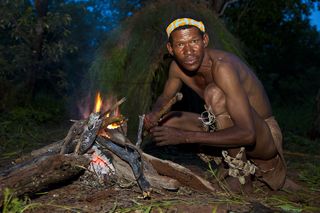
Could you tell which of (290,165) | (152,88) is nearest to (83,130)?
(152,88)

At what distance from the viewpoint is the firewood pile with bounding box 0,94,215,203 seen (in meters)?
2.60

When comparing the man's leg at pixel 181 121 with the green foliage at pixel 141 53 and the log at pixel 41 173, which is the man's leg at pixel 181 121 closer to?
the log at pixel 41 173

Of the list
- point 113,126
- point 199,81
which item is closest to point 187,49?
point 199,81

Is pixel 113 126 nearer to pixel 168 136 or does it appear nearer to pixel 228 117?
pixel 168 136

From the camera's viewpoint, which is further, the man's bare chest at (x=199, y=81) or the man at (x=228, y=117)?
the man's bare chest at (x=199, y=81)

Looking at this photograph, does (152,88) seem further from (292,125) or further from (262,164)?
(292,125)

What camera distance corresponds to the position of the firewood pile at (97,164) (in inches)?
102

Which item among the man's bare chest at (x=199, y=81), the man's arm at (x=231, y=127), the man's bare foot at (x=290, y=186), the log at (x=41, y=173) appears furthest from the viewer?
the man's bare foot at (x=290, y=186)

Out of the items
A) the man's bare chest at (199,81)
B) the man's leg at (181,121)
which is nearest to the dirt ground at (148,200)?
the man's leg at (181,121)

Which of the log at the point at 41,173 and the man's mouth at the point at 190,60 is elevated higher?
the man's mouth at the point at 190,60

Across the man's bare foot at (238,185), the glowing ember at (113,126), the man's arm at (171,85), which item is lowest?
the man's bare foot at (238,185)

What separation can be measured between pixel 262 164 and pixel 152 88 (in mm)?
2262

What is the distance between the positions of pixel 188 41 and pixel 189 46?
4 centimetres

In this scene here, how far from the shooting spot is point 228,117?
3072mm
